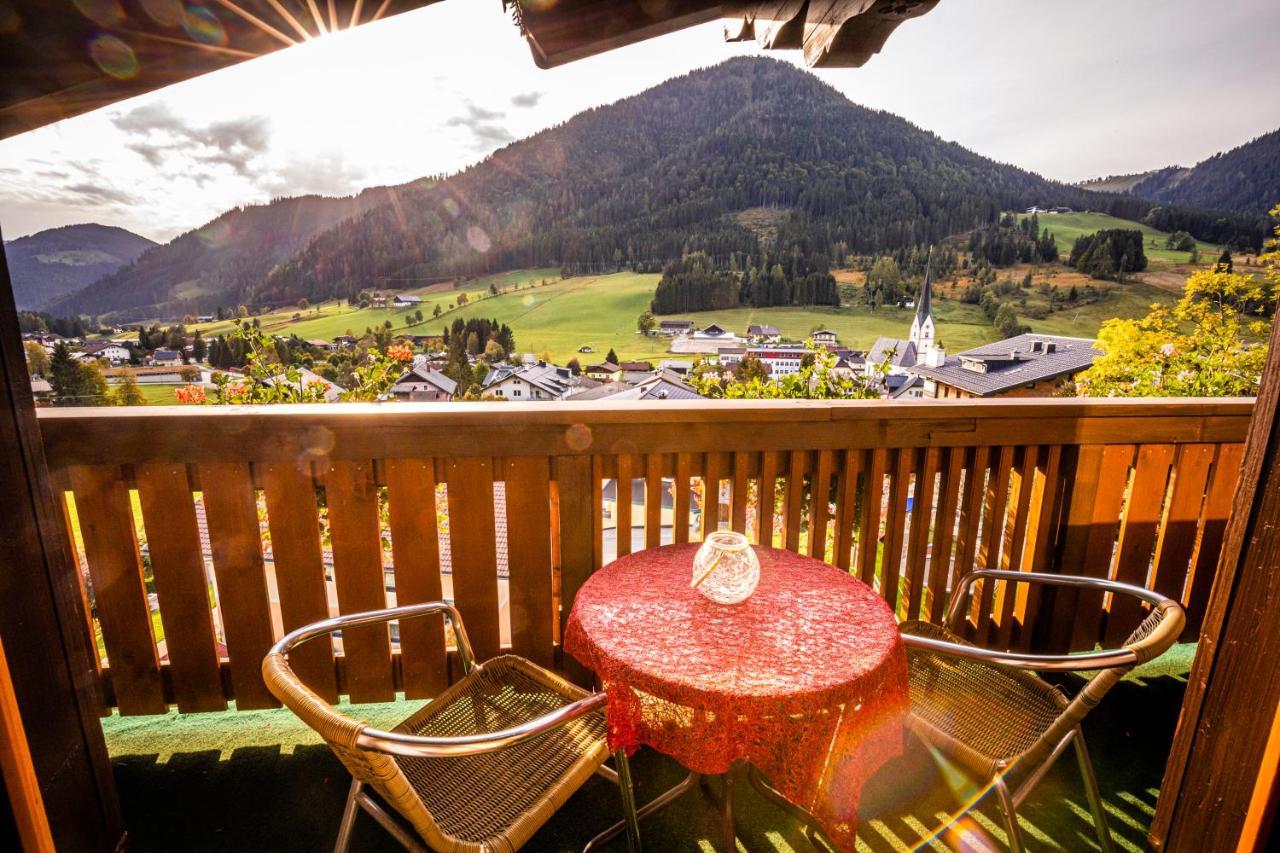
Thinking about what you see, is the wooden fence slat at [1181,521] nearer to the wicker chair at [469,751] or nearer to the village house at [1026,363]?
the wicker chair at [469,751]

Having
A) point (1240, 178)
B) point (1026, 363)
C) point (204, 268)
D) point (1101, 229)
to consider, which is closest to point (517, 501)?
point (204, 268)

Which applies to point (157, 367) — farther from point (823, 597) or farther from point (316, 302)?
point (316, 302)

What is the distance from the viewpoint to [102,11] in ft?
4.46

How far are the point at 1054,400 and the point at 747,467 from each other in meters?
1.26

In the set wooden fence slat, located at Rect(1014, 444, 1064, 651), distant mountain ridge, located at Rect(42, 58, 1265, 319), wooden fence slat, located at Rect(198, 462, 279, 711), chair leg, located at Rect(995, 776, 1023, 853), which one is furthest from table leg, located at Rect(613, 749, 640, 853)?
distant mountain ridge, located at Rect(42, 58, 1265, 319)

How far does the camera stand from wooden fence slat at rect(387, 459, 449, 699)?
2105 millimetres

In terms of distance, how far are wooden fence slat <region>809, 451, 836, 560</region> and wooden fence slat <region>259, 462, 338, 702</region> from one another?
1832mm

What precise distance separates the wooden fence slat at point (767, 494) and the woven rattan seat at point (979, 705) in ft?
1.91

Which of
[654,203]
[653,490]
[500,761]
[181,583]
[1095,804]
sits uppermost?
[654,203]

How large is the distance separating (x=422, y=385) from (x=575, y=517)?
221 cm

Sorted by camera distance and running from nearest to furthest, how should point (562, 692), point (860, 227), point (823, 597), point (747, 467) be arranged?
point (823, 597) → point (562, 692) → point (747, 467) → point (860, 227)

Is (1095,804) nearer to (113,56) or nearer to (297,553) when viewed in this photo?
(297,553)

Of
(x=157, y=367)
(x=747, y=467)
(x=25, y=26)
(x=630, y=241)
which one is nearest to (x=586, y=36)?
(x=25, y=26)

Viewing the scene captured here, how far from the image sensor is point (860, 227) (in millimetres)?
30891
